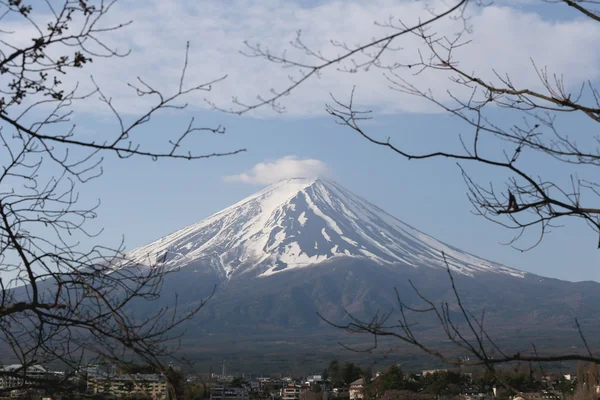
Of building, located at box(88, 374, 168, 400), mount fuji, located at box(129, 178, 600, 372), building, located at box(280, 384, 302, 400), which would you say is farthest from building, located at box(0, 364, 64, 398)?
mount fuji, located at box(129, 178, 600, 372)

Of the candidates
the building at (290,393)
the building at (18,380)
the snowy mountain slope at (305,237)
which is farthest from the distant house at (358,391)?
the snowy mountain slope at (305,237)

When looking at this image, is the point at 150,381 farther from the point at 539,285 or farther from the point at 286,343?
the point at 539,285

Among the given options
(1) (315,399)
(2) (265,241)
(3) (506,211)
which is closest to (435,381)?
(1) (315,399)

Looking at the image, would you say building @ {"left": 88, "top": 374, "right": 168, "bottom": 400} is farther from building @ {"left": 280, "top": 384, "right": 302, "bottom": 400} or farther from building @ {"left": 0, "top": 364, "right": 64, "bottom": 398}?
building @ {"left": 280, "top": 384, "right": 302, "bottom": 400}

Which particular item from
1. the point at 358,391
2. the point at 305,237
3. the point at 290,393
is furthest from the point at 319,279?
the point at 358,391

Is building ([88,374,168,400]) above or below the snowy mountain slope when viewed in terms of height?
below

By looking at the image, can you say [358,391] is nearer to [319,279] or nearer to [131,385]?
[131,385]

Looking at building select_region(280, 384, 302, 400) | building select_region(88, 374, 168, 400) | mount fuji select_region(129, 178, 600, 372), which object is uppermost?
mount fuji select_region(129, 178, 600, 372)
